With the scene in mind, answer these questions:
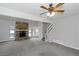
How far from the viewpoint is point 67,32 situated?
597 centimetres

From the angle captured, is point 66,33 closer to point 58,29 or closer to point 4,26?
point 58,29

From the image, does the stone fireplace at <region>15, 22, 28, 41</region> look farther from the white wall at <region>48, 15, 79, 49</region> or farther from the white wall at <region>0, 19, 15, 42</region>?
the white wall at <region>48, 15, 79, 49</region>

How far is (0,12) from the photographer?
162 inches

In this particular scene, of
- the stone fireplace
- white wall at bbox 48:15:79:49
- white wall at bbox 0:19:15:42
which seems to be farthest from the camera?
the stone fireplace

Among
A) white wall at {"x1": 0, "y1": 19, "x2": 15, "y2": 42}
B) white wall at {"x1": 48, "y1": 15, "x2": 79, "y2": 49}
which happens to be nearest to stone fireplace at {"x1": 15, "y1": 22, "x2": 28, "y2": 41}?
white wall at {"x1": 0, "y1": 19, "x2": 15, "y2": 42}

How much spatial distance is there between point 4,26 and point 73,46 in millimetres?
6751

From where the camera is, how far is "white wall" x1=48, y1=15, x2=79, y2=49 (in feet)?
17.1

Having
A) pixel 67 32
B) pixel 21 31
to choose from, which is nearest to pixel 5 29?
pixel 21 31

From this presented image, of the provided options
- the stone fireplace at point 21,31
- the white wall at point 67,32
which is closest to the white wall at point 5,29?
the stone fireplace at point 21,31

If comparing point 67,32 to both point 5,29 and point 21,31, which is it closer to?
point 21,31

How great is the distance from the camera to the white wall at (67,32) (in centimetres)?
522

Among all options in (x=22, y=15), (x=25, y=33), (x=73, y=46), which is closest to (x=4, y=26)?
(x=25, y=33)

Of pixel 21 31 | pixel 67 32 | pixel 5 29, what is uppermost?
pixel 5 29

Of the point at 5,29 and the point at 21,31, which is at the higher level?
the point at 5,29
